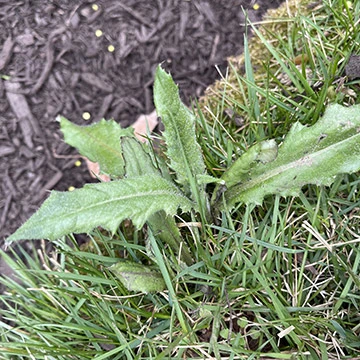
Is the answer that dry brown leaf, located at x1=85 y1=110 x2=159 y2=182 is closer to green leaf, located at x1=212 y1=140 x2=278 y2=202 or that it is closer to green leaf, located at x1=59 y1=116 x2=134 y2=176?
green leaf, located at x1=59 y1=116 x2=134 y2=176

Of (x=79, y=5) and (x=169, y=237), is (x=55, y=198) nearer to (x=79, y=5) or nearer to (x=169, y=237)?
(x=169, y=237)

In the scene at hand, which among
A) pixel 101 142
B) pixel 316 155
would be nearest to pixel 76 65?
pixel 101 142

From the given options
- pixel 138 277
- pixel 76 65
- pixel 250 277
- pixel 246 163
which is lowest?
pixel 250 277

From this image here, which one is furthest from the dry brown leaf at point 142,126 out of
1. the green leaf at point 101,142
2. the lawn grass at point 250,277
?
the green leaf at point 101,142

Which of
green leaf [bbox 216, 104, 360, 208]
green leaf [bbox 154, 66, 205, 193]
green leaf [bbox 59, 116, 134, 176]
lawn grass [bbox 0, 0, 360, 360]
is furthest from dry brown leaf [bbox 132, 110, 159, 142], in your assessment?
green leaf [bbox 216, 104, 360, 208]

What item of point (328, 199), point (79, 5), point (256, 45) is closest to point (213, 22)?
point (256, 45)

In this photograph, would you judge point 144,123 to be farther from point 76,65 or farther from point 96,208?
point 96,208
